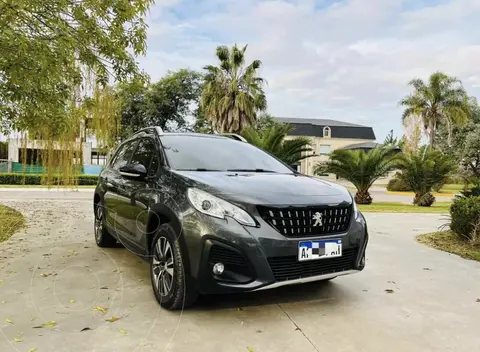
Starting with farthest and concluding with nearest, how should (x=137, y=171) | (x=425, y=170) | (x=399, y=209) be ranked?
(x=425, y=170) → (x=399, y=209) → (x=137, y=171)

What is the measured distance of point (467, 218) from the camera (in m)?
5.95

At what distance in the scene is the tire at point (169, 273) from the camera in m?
3.00

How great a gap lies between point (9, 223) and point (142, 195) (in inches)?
196

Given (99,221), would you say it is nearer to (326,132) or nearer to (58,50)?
(58,50)

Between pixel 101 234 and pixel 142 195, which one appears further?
pixel 101 234

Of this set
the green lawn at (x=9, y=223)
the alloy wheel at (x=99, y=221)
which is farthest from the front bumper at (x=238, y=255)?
the green lawn at (x=9, y=223)

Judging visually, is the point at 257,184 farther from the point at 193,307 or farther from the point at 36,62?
the point at 36,62

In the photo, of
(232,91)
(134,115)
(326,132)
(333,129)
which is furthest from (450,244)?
(333,129)

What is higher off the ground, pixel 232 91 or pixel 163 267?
pixel 232 91

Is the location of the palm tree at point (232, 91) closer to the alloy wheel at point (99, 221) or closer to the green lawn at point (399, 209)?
the green lawn at point (399, 209)

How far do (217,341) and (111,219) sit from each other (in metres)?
2.69

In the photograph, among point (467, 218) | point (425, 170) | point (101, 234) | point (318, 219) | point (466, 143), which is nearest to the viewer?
point (318, 219)

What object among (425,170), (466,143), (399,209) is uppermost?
(466,143)

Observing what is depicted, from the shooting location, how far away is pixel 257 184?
324 cm
